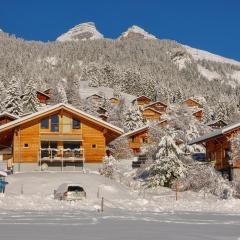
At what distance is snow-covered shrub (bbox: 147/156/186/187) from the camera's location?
3966 cm

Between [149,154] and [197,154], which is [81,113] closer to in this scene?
[149,154]

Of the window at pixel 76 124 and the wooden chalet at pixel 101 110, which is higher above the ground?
the wooden chalet at pixel 101 110

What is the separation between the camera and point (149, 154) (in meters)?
46.5

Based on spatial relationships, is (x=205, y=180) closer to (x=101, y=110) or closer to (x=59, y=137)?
(x=59, y=137)

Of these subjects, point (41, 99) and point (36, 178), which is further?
point (41, 99)

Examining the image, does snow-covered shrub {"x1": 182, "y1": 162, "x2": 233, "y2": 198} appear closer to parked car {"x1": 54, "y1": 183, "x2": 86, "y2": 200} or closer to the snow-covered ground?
the snow-covered ground

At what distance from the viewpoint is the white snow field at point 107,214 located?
1440 cm

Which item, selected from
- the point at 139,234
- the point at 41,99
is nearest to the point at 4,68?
the point at 41,99

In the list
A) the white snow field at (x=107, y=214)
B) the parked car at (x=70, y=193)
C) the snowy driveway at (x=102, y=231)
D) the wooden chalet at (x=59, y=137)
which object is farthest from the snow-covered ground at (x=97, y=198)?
the snowy driveway at (x=102, y=231)

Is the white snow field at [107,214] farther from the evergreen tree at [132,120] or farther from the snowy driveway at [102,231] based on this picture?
the evergreen tree at [132,120]

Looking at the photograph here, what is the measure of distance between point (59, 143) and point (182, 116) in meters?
13.7

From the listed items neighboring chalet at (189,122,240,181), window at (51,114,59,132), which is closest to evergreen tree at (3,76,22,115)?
window at (51,114,59,132)

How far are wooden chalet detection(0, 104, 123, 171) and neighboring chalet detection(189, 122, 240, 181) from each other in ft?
29.3

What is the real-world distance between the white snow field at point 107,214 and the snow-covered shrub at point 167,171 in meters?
1.11
